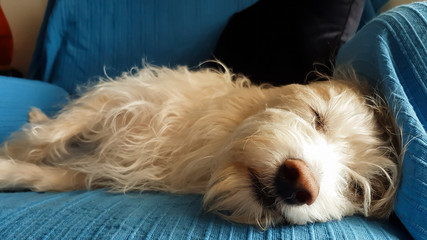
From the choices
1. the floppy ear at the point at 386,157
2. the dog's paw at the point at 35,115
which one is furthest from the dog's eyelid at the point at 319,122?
the dog's paw at the point at 35,115

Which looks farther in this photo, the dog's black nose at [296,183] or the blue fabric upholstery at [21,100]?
the blue fabric upholstery at [21,100]

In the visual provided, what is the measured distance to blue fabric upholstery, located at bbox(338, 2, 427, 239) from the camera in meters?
0.79

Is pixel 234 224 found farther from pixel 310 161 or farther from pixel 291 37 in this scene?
pixel 291 37

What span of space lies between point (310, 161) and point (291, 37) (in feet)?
2.72

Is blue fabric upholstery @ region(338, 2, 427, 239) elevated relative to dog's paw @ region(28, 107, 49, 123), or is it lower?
elevated

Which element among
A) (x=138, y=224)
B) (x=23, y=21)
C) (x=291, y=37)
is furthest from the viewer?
(x=23, y=21)

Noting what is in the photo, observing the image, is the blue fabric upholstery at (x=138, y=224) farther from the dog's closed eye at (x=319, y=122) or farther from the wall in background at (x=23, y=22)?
the wall in background at (x=23, y=22)

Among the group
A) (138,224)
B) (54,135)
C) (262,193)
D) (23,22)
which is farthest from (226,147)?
(23,22)

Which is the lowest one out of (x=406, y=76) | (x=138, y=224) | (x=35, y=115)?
(x=35, y=115)

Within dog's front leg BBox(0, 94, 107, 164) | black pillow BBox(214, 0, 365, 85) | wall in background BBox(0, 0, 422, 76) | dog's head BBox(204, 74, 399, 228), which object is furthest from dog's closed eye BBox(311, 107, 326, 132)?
wall in background BBox(0, 0, 422, 76)

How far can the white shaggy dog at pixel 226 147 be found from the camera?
84 cm

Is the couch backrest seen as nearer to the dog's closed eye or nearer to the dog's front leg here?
the dog's front leg

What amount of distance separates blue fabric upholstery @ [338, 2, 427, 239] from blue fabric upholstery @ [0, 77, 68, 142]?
1.42 m

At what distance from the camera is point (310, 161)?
0.83 m
